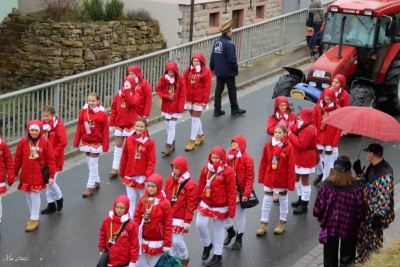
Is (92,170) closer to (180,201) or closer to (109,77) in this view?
(180,201)

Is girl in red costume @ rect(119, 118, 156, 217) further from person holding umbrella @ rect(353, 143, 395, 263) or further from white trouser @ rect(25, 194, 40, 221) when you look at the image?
person holding umbrella @ rect(353, 143, 395, 263)

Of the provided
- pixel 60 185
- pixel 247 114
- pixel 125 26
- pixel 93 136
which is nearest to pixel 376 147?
pixel 93 136

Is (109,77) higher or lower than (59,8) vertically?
lower

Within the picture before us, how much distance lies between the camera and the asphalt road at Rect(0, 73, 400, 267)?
37.8 ft

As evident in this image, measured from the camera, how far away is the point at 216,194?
1111cm

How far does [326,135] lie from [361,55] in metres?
3.93

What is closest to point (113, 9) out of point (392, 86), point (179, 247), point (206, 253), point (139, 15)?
point (139, 15)

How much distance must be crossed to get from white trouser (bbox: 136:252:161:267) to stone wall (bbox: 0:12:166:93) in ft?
39.0

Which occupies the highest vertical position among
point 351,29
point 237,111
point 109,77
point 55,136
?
point 351,29

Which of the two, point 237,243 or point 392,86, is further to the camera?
point 392,86

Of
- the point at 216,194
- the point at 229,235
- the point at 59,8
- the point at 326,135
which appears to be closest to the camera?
the point at 216,194

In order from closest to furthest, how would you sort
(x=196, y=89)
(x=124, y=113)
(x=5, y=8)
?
(x=124, y=113), (x=196, y=89), (x=5, y=8)

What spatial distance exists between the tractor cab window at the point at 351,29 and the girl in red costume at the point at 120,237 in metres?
8.46

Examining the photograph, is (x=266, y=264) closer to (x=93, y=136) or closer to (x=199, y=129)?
(x=93, y=136)
